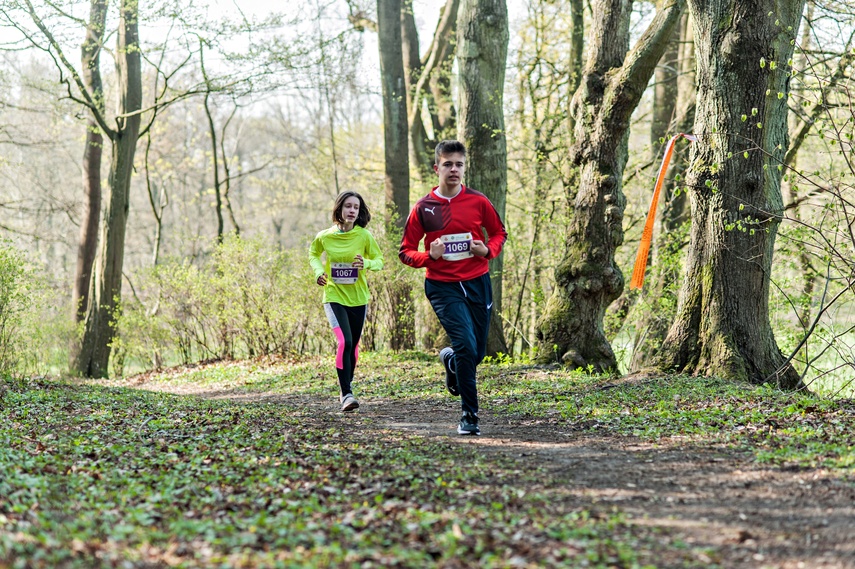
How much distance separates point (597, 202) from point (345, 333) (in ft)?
12.8

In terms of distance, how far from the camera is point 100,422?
7.07 m

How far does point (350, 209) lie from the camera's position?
816 cm

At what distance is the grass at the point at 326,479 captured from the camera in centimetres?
328

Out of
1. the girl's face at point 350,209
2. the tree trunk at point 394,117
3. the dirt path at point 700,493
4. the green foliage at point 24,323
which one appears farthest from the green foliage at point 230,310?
the dirt path at point 700,493

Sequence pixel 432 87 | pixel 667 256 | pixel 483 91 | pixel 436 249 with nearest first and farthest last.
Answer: pixel 436 249, pixel 483 91, pixel 667 256, pixel 432 87

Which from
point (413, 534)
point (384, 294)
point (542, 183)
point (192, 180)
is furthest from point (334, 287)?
point (192, 180)

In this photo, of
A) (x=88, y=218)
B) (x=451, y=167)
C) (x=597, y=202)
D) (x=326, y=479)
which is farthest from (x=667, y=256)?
(x=88, y=218)

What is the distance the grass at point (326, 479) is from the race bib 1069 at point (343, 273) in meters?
1.38

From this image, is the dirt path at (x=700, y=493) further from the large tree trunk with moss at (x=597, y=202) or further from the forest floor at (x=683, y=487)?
the large tree trunk with moss at (x=597, y=202)

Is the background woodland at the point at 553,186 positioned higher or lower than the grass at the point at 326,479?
higher

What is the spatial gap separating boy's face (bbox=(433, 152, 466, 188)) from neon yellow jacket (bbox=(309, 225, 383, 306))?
6.45ft

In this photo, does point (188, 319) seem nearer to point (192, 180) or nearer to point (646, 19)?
point (646, 19)

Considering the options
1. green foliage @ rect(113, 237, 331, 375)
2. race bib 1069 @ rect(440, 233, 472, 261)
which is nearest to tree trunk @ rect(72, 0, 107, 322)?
green foliage @ rect(113, 237, 331, 375)

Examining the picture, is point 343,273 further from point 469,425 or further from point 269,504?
point 269,504
